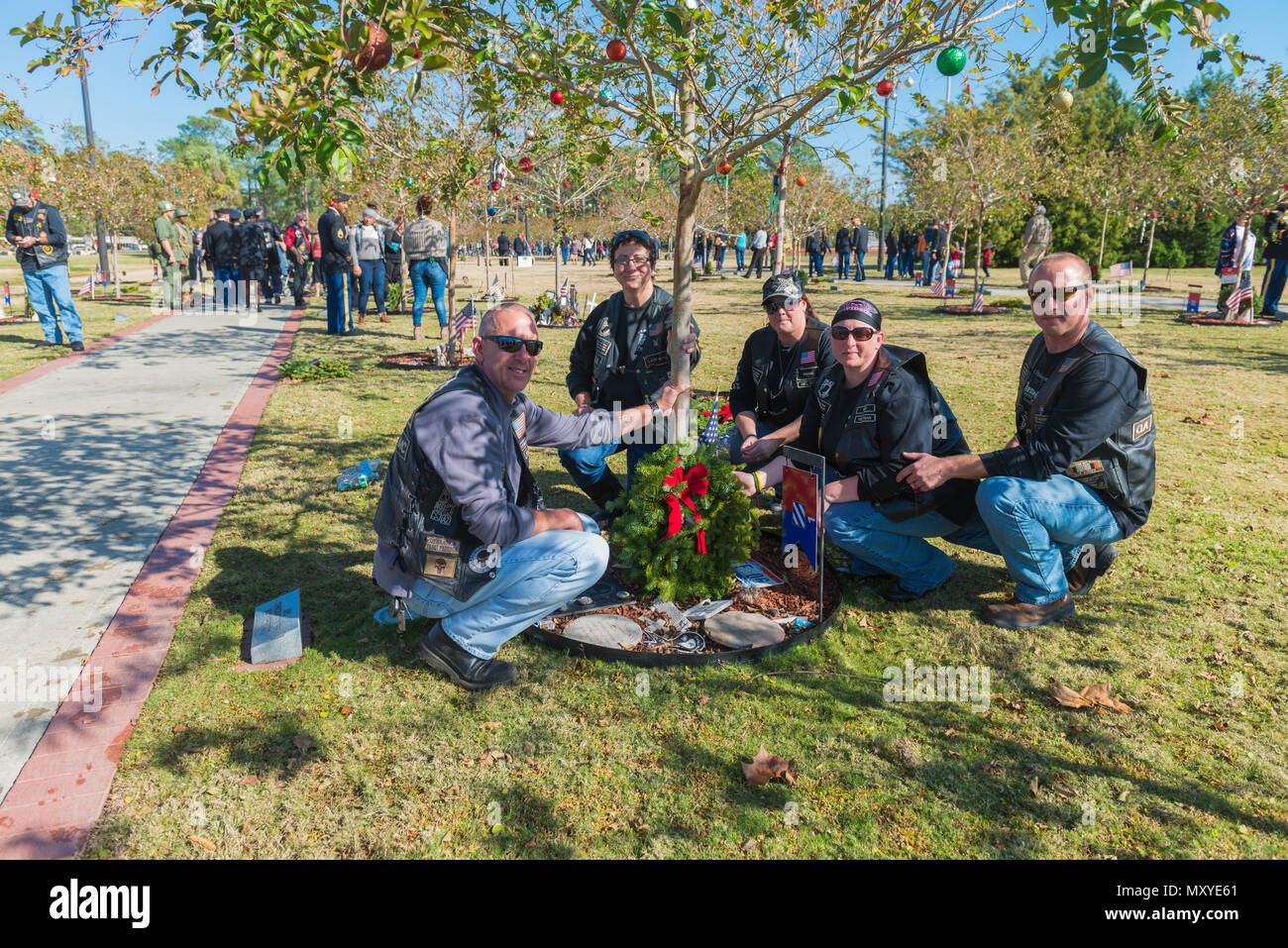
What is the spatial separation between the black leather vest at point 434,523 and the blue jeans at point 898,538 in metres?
1.93

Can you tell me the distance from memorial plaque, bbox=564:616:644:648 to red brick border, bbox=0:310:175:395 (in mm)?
8651

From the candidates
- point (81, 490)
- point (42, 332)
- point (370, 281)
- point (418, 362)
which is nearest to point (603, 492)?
point (81, 490)

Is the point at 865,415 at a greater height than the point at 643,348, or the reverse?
the point at 643,348

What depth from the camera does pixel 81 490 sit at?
5977mm

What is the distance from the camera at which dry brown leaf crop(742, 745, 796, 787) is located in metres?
3.00

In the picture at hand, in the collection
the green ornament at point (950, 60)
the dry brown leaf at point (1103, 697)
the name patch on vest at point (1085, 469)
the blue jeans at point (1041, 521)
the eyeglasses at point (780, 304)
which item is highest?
the green ornament at point (950, 60)

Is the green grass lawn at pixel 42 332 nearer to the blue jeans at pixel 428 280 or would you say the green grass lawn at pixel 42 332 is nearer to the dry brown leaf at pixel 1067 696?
the blue jeans at pixel 428 280

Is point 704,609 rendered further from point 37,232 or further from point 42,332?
point 42,332

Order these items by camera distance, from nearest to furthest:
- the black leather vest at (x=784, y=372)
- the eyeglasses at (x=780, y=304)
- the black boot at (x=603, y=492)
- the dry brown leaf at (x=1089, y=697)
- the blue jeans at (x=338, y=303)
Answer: the dry brown leaf at (x=1089, y=697)
the eyeglasses at (x=780, y=304)
the black leather vest at (x=784, y=372)
the black boot at (x=603, y=492)
the blue jeans at (x=338, y=303)

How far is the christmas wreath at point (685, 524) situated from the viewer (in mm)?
4039

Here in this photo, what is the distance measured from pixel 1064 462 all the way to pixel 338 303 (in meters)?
12.7

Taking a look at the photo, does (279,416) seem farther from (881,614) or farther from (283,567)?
(881,614)

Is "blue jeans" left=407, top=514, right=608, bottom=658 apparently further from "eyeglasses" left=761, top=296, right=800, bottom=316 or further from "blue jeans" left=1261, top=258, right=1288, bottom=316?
"blue jeans" left=1261, top=258, right=1288, bottom=316

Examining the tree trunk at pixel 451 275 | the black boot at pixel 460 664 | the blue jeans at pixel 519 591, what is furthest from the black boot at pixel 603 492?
the tree trunk at pixel 451 275
